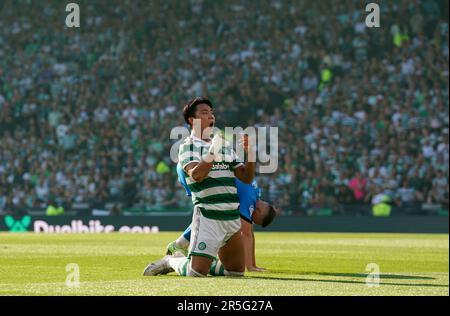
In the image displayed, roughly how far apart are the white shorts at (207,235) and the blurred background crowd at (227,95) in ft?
53.5

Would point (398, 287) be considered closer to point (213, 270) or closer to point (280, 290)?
point (280, 290)

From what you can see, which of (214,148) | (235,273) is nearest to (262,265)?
(235,273)

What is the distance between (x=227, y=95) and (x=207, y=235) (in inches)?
888

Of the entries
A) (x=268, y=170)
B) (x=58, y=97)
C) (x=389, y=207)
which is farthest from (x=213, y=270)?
(x=58, y=97)

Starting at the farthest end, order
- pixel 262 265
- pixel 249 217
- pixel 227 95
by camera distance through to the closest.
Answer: pixel 227 95, pixel 262 265, pixel 249 217

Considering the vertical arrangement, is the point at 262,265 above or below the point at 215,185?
below

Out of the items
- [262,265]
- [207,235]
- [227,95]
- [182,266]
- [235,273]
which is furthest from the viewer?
[227,95]

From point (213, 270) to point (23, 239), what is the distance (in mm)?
11744

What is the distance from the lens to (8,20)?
3812 centimetres

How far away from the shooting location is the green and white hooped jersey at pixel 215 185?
39.4 feet

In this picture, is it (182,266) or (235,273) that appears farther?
(235,273)

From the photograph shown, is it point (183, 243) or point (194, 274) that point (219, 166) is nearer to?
point (194, 274)

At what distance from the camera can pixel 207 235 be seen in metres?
12.0

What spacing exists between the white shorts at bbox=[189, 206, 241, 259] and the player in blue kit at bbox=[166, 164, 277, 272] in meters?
0.89
